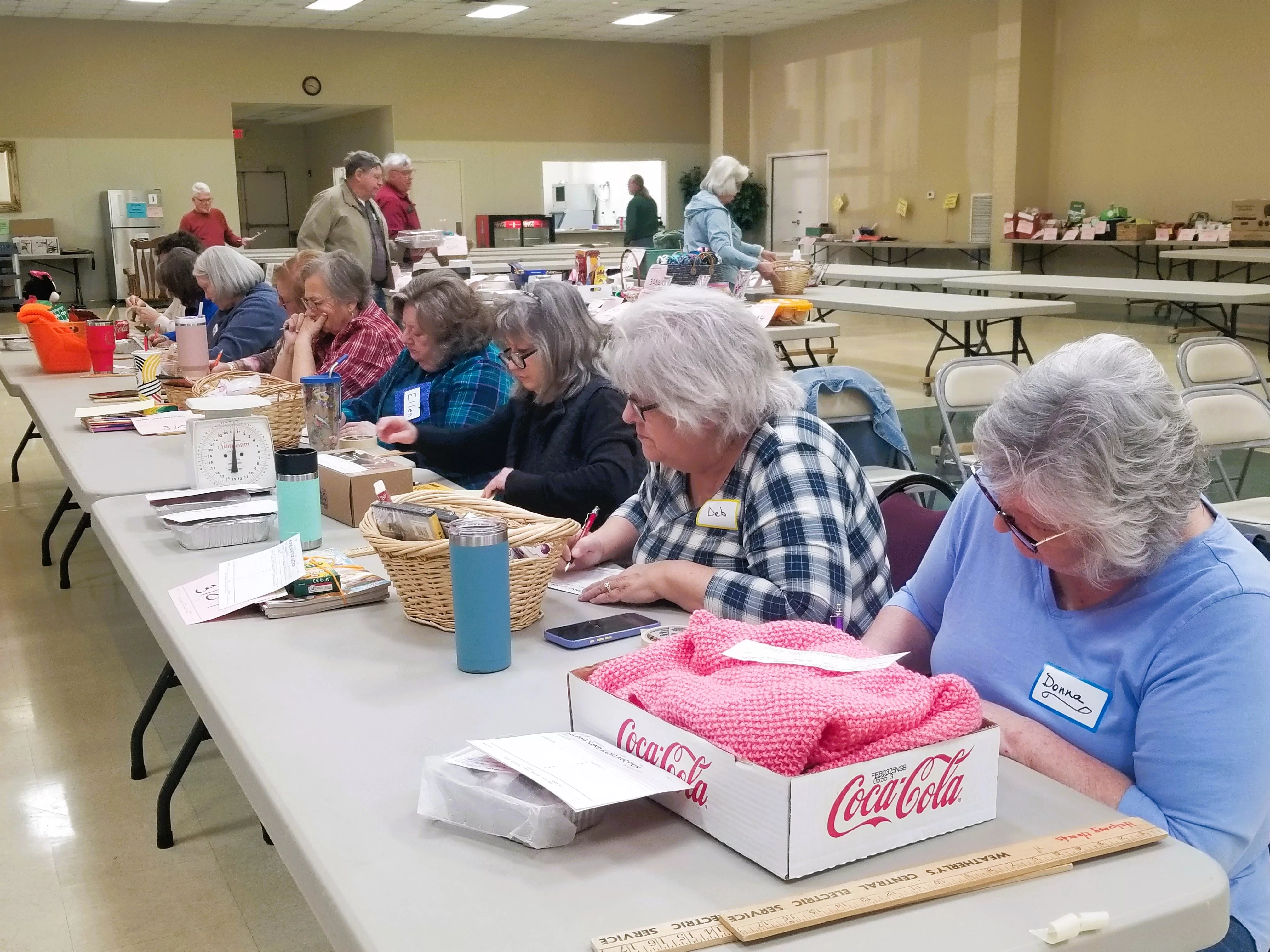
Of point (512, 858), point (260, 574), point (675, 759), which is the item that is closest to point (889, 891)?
point (675, 759)

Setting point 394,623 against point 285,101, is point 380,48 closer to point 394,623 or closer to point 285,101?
point 285,101

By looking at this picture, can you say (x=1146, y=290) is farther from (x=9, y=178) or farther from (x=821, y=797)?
(x=9, y=178)

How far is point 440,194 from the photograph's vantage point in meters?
16.9

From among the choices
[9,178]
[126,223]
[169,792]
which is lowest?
[169,792]

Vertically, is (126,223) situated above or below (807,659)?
above

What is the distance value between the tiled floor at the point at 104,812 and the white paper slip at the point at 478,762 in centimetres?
121

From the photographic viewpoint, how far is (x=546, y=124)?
57.4 ft

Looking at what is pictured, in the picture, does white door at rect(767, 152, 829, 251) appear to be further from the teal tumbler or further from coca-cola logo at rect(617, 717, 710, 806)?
coca-cola logo at rect(617, 717, 710, 806)

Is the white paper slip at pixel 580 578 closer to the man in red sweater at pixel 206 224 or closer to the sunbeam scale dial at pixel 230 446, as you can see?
the sunbeam scale dial at pixel 230 446

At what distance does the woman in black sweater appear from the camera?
2.64 m

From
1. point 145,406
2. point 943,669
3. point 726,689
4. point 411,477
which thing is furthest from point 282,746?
point 145,406

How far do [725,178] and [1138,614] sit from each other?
673cm

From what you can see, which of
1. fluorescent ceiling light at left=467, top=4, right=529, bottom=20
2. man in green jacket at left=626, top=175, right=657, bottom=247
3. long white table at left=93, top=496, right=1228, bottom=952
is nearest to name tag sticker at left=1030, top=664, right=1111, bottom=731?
long white table at left=93, top=496, right=1228, bottom=952

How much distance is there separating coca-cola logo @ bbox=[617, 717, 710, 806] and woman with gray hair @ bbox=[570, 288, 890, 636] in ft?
2.10
